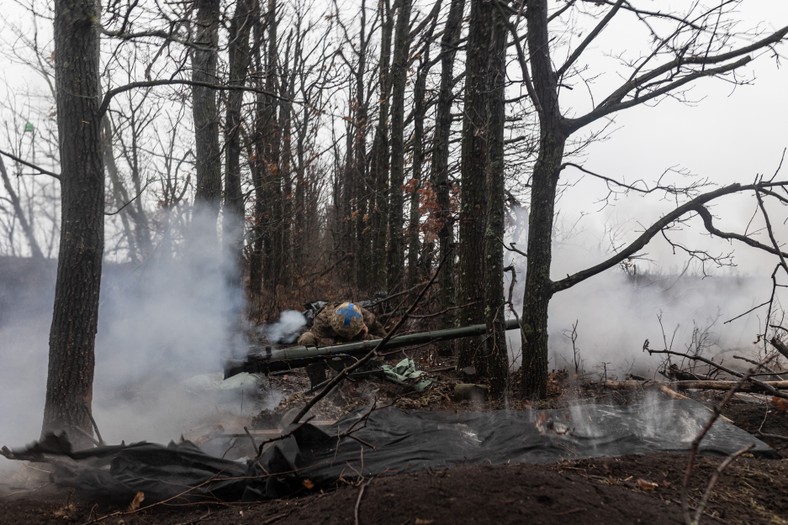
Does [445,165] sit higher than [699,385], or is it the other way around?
[445,165]

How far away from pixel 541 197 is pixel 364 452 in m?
3.80

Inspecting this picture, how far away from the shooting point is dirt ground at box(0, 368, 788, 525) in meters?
2.50

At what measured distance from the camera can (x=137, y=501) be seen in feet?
12.5

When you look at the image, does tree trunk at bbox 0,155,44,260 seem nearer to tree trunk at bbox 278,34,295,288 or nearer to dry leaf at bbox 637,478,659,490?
tree trunk at bbox 278,34,295,288

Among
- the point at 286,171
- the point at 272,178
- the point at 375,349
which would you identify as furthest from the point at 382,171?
the point at 375,349

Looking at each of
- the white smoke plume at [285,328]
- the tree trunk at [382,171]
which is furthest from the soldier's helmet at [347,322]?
the tree trunk at [382,171]

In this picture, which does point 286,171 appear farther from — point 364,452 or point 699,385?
point 364,452

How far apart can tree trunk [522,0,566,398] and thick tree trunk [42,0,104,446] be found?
4850 mm

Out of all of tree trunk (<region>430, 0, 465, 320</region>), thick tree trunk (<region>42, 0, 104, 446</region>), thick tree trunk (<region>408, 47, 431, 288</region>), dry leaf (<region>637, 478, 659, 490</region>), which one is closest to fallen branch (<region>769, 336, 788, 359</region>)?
dry leaf (<region>637, 478, 659, 490</region>)

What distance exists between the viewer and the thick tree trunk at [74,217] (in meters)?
5.15

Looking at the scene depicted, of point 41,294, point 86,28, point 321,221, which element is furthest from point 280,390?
point 321,221

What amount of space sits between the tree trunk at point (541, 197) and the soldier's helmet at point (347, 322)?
10.8ft

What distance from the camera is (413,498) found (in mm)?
2656

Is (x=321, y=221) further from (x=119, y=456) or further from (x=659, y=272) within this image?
(x=119, y=456)
